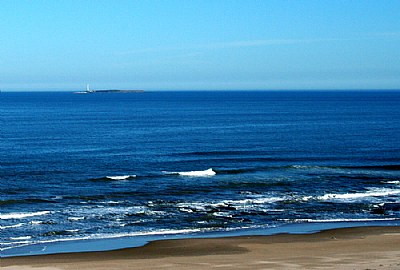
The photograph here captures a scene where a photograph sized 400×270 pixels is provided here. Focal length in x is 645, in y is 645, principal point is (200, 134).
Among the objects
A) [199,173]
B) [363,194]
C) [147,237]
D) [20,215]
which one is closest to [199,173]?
[199,173]

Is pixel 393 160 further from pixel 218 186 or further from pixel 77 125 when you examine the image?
pixel 77 125

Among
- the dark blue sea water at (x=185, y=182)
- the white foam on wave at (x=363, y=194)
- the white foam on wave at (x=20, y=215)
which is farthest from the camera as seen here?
the white foam on wave at (x=363, y=194)

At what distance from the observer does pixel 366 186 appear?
4969 centimetres

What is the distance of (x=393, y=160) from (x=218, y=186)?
2336 centimetres

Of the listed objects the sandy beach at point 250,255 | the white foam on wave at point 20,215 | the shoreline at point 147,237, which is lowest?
the shoreline at point 147,237

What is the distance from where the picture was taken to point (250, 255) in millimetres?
29328

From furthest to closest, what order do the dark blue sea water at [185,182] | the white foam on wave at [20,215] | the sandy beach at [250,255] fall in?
1. the white foam on wave at [20,215]
2. the dark blue sea water at [185,182]
3. the sandy beach at [250,255]

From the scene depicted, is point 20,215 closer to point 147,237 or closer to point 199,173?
point 147,237

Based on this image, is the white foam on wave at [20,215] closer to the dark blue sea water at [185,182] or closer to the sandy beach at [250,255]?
the dark blue sea water at [185,182]

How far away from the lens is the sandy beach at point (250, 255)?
88.0ft

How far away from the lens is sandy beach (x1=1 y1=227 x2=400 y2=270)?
26828 millimetres

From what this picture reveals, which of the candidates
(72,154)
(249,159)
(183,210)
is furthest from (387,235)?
(72,154)

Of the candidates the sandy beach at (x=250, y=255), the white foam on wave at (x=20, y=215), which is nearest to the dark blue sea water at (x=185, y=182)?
the white foam on wave at (x=20, y=215)

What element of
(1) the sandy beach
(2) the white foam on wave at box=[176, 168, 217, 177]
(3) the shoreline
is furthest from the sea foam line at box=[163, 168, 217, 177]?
(1) the sandy beach
